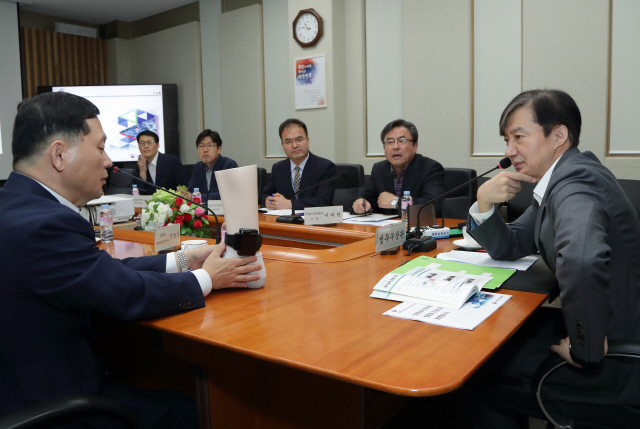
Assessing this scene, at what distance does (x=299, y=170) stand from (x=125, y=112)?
3538mm

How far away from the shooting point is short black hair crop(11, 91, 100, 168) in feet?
3.94

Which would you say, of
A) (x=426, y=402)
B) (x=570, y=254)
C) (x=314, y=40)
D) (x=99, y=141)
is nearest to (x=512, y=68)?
(x=314, y=40)

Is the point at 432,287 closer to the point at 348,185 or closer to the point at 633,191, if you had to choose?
the point at 633,191

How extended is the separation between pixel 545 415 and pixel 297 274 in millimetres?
855

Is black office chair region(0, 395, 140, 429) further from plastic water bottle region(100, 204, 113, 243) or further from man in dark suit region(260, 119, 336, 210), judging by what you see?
man in dark suit region(260, 119, 336, 210)

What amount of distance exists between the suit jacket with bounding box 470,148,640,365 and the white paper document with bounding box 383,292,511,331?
0.19 m

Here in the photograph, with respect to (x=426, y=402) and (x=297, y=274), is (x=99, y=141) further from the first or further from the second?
(x=426, y=402)

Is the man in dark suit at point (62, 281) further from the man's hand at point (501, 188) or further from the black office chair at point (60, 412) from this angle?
the man's hand at point (501, 188)

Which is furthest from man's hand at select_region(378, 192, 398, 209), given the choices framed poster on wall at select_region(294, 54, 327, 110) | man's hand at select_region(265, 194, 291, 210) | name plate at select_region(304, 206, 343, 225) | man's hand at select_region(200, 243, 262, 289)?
framed poster on wall at select_region(294, 54, 327, 110)

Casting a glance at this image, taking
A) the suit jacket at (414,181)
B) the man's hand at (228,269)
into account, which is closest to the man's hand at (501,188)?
the man's hand at (228,269)

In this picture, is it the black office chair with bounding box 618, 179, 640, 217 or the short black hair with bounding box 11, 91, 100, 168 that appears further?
the black office chair with bounding box 618, 179, 640, 217

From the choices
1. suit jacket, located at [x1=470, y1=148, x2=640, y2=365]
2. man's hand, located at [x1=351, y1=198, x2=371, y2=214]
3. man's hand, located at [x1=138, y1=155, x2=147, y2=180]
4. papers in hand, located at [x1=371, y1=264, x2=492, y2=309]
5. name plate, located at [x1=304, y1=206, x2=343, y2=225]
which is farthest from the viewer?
man's hand, located at [x1=138, y1=155, x2=147, y2=180]

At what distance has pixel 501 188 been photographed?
5.69ft

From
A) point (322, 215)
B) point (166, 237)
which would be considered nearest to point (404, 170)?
point (322, 215)
